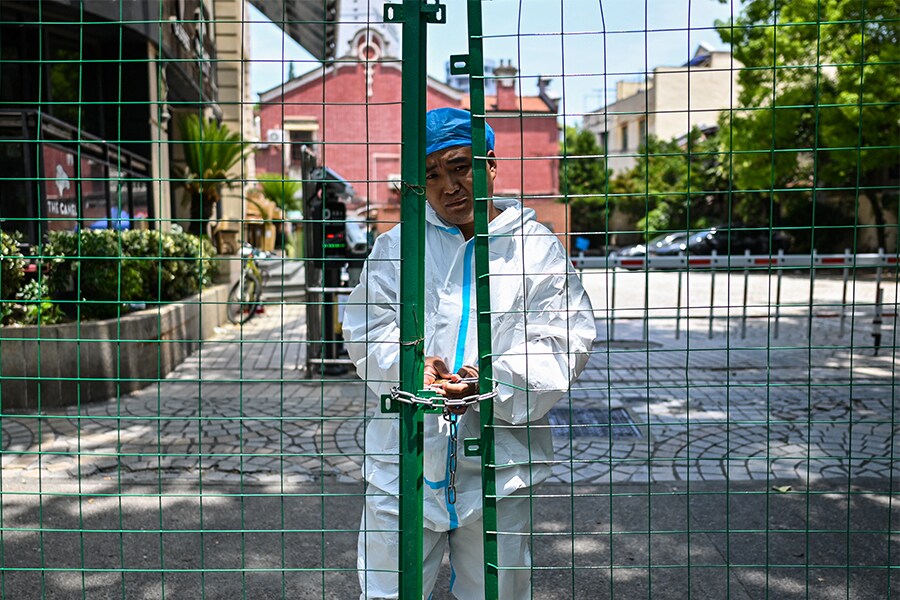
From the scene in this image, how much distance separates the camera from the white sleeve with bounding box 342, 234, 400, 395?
254cm

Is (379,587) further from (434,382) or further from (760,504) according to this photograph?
(760,504)

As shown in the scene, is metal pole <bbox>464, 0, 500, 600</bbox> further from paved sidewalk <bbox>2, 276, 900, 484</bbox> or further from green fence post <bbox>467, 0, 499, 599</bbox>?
paved sidewalk <bbox>2, 276, 900, 484</bbox>

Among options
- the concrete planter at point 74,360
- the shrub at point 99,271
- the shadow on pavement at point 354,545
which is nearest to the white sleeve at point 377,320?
the shadow on pavement at point 354,545

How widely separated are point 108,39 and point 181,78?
292cm

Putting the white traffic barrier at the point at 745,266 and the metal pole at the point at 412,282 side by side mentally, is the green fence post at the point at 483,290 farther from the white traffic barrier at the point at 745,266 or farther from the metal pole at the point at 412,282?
the white traffic barrier at the point at 745,266

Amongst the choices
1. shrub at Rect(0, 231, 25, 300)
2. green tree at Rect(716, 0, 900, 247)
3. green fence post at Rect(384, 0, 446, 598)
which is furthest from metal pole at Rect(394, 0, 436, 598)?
green tree at Rect(716, 0, 900, 247)

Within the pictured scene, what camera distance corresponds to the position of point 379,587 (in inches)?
102

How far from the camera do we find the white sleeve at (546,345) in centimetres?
249

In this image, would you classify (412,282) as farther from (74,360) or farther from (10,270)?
(74,360)

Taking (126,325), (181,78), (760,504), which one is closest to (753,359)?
(760,504)

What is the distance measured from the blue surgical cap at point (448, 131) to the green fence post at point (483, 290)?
0.53ft

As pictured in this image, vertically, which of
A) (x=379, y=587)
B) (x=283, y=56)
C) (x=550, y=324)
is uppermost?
(x=283, y=56)

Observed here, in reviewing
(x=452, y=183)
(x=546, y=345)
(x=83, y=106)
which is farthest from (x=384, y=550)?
(x=83, y=106)

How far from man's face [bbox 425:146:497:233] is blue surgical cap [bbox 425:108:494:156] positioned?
0.8 inches
